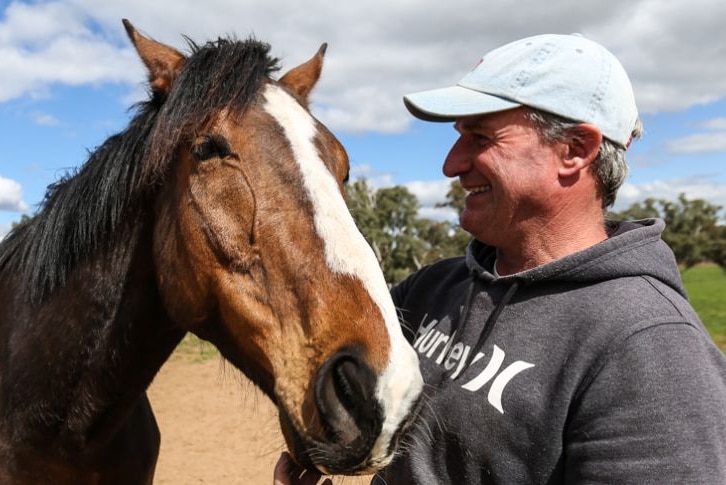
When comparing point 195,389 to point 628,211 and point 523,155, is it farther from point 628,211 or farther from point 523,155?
point 628,211

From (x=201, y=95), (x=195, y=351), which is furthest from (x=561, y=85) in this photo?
(x=195, y=351)

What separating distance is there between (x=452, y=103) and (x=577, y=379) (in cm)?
101

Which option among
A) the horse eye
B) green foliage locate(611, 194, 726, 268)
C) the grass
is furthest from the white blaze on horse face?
green foliage locate(611, 194, 726, 268)

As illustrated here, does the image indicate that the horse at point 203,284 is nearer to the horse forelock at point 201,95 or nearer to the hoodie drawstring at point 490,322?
the horse forelock at point 201,95

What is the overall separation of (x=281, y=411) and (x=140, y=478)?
1.74m

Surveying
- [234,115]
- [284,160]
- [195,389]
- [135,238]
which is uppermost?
[234,115]

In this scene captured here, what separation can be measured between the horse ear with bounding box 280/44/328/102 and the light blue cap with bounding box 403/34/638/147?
1.19m

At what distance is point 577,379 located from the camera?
1.67 meters

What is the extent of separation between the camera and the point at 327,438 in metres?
1.73

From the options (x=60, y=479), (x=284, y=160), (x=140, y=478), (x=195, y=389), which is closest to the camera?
(x=284, y=160)

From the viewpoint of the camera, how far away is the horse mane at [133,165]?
231 cm

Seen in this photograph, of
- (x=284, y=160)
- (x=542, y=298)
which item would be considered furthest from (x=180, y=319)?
(x=542, y=298)

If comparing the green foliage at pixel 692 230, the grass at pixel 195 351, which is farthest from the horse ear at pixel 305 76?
the green foliage at pixel 692 230

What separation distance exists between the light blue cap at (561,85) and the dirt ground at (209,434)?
434 centimetres
